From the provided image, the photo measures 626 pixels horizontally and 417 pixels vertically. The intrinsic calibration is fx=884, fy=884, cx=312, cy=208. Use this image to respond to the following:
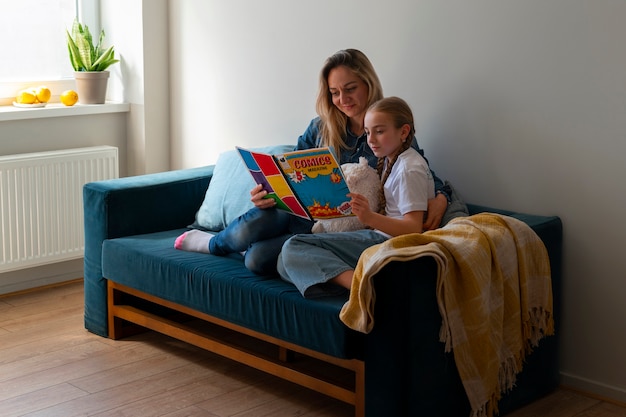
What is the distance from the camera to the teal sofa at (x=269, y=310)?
240 centimetres

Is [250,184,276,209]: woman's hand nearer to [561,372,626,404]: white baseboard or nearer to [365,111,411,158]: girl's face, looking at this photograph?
[365,111,411,158]: girl's face

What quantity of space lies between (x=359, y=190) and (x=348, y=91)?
39 cm

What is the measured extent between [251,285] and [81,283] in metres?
1.65

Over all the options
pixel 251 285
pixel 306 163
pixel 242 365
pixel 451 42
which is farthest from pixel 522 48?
pixel 242 365

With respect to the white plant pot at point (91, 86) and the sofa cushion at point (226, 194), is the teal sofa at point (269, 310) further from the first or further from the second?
the white plant pot at point (91, 86)

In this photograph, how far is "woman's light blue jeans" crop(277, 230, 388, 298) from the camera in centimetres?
262

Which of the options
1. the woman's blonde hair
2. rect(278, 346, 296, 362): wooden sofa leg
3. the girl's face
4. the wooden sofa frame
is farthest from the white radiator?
the girl's face

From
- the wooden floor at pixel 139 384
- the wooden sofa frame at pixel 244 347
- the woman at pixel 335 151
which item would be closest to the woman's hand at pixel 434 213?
the woman at pixel 335 151

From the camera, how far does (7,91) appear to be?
4.03 m

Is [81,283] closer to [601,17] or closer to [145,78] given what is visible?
[145,78]

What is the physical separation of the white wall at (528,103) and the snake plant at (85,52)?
0.97 meters

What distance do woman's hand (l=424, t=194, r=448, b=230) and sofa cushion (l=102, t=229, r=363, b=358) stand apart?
17.8 inches

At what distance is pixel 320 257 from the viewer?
8.75 feet

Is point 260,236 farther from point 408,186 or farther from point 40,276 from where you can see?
point 40,276
